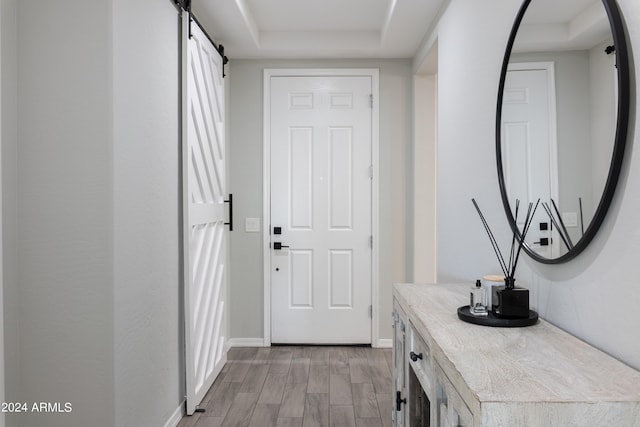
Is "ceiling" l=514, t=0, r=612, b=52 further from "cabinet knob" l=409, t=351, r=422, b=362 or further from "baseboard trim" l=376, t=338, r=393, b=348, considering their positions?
"baseboard trim" l=376, t=338, r=393, b=348

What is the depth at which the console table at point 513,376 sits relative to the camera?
852mm

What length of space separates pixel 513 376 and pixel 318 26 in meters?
3.19

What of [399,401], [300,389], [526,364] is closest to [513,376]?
[526,364]

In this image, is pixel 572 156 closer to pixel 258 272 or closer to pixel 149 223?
pixel 149 223

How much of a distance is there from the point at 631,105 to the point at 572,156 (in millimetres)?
242

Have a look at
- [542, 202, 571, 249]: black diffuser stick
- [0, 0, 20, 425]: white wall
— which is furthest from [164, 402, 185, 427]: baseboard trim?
[542, 202, 571, 249]: black diffuser stick

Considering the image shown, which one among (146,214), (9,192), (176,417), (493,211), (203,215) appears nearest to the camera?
(9,192)

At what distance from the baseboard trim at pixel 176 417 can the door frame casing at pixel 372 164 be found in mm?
1319

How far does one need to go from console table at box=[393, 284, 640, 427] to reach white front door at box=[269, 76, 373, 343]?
7.35ft

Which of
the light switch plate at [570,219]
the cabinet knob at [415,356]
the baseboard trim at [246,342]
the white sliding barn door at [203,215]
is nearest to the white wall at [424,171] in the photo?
the baseboard trim at [246,342]

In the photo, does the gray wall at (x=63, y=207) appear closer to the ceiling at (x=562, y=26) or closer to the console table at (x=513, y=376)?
the console table at (x=513, y=376)

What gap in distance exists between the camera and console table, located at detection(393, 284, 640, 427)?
852 mm

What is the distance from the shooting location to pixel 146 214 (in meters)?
2.10

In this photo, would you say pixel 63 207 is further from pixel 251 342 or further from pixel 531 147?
pixel 251 342
